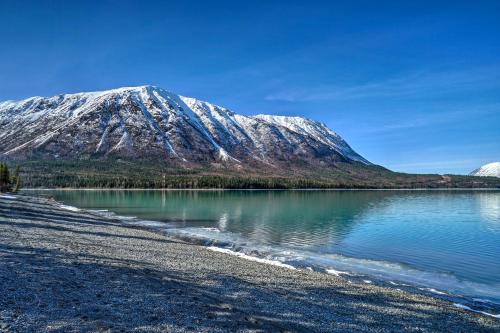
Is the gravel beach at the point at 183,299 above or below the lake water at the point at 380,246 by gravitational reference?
above

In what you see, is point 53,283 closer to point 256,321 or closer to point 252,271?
point 256,321

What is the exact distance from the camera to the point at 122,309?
16234 millimetres

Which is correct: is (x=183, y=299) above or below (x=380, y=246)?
above

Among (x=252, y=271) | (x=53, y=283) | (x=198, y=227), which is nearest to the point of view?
(x=53, y=283)

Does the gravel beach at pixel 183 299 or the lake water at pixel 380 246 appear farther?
the lake water at pixel 380 246

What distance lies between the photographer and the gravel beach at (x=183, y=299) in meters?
15.0

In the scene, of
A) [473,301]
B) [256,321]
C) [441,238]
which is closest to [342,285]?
[473,301]

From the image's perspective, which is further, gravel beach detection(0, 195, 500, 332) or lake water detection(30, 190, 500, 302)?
lake water detection(30, 190, 500, 302)

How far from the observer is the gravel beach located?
49.3 feet

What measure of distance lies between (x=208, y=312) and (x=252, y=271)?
481 inches

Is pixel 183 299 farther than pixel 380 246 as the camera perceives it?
No

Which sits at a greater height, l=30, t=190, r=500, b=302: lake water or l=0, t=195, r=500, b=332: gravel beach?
l=0, t=195, r=500, b=332: gravel beach

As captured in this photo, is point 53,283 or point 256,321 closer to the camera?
point 256,321

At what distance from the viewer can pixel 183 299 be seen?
1872 centimetres
